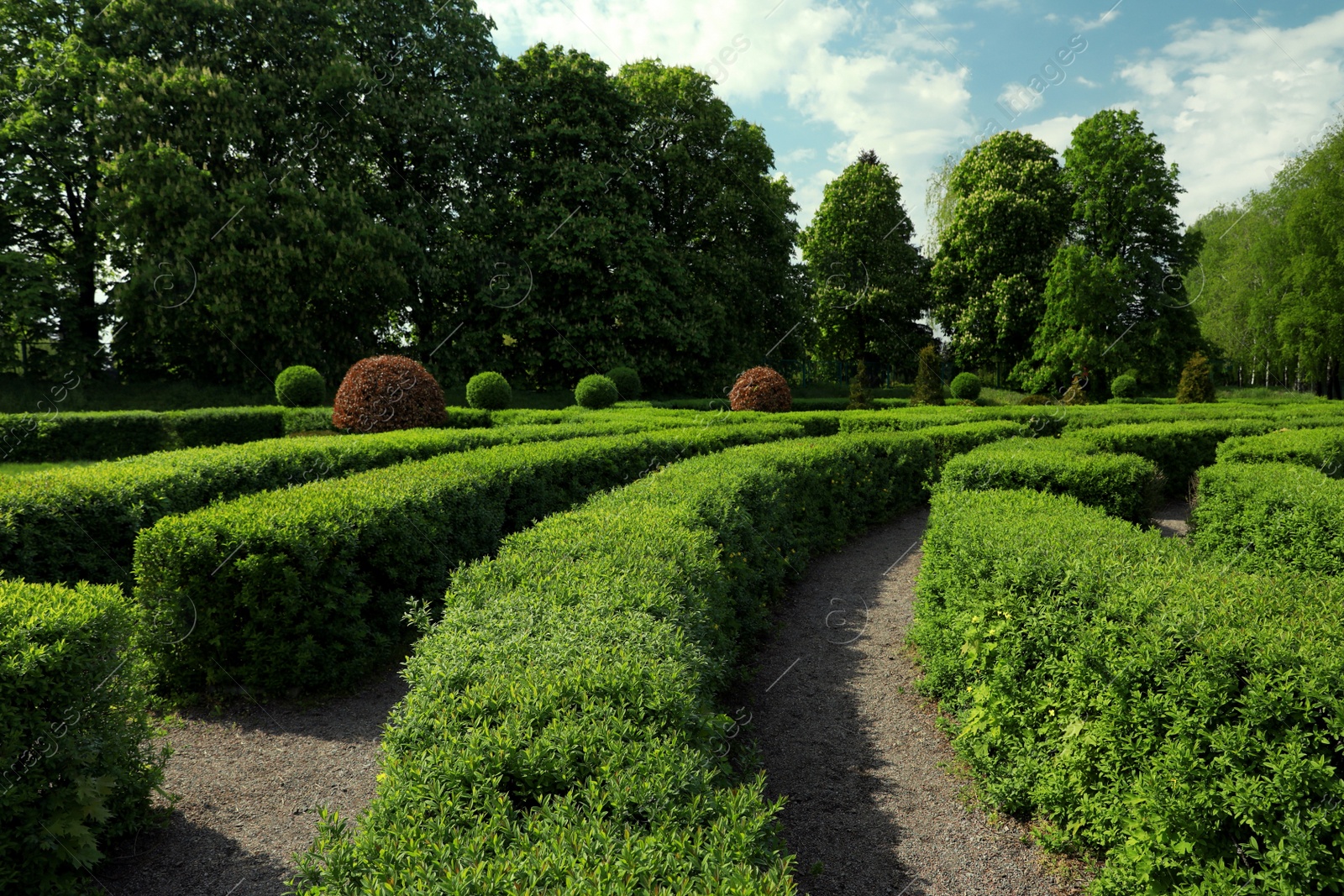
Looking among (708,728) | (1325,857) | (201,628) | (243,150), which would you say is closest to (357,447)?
(201,628)

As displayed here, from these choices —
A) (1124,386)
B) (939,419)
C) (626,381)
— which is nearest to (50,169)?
(626,381)

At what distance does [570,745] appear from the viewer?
2.22 m

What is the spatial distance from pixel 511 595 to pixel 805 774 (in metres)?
2.14

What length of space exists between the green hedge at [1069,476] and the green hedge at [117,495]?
7.23 meters

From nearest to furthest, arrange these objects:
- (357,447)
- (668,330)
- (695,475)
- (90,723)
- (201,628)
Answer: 1. (90,723)
2. (201,628)
3. (695,475)
4. (357,447)
5. (668,330)

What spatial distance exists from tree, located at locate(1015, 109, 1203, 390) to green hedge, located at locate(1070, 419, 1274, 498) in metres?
17.6

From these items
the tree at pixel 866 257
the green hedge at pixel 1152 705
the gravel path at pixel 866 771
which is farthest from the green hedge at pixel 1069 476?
the tree at pixel 866 257

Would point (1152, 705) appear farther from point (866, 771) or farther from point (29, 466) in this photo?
point (29, 466)

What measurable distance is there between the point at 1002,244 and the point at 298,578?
34.7 m

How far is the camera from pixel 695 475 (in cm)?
697

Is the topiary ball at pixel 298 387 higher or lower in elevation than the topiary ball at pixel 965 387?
higher

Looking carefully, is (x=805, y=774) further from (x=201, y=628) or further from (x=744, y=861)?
(x=201, y=628)

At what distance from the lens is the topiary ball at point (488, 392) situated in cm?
2064

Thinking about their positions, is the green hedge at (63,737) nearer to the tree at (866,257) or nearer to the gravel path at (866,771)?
the gravel path at (866,771)
